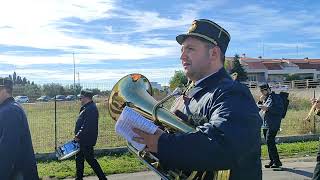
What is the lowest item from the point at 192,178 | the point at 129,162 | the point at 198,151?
the point at 129,162

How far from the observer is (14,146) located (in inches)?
199

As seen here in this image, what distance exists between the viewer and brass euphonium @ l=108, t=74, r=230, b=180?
8.51ft

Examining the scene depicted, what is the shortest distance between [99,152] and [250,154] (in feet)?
33.9

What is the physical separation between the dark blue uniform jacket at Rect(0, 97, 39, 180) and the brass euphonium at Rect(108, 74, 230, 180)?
1996mm

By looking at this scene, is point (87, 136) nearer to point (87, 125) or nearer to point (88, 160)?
point (87, 125)

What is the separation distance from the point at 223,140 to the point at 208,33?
2.57 ft

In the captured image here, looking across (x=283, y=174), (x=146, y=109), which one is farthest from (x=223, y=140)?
(x=283, y=174)

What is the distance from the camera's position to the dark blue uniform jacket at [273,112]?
1102 centimetres

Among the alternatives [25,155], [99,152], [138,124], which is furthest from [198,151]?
[99,152]

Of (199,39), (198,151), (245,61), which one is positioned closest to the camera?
(198,151)

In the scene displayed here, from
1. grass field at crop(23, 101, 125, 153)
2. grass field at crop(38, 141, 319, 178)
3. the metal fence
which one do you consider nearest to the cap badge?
→ grass field at crop(38, 141, 319, 178)

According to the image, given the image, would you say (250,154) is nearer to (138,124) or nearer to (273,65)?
(138,124)

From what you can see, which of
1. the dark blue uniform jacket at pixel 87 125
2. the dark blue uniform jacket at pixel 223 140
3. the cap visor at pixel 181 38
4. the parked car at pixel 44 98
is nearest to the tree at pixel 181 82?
the cap visor at pixel 181 38

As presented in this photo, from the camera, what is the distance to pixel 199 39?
9.45 feet
